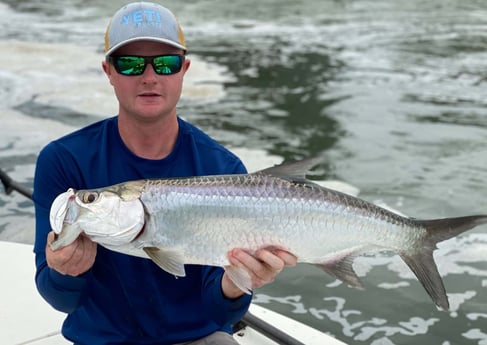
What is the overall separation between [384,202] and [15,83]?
9.44 m

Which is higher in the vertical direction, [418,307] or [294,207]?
[294,207]

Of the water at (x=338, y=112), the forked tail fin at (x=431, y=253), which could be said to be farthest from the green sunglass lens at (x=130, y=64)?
the water at (x=338, y=112)

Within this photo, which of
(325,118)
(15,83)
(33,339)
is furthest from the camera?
(15,83)

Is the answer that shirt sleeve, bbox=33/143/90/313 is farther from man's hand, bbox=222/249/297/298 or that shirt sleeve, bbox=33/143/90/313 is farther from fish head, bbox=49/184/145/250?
man's hand, bbox=222/249/297/298

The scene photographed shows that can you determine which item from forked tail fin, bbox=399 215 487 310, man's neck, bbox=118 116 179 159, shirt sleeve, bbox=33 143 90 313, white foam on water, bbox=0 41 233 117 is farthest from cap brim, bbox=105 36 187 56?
white foam on water, bbox=0 41 233 117

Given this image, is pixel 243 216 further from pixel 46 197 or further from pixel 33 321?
pixel 33 321

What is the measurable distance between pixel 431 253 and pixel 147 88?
1406 millimetres

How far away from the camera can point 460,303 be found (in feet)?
19.2

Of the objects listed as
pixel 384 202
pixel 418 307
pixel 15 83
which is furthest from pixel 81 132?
pixel 15 83

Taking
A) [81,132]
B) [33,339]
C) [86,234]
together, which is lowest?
[33,339]

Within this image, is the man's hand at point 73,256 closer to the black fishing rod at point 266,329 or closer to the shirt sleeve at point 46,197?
the shirt sleeve at point 46,197

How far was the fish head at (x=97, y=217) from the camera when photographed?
2.43 m

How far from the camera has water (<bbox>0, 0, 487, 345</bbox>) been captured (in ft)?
19.5

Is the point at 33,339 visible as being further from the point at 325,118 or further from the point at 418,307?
the point at 325,118
